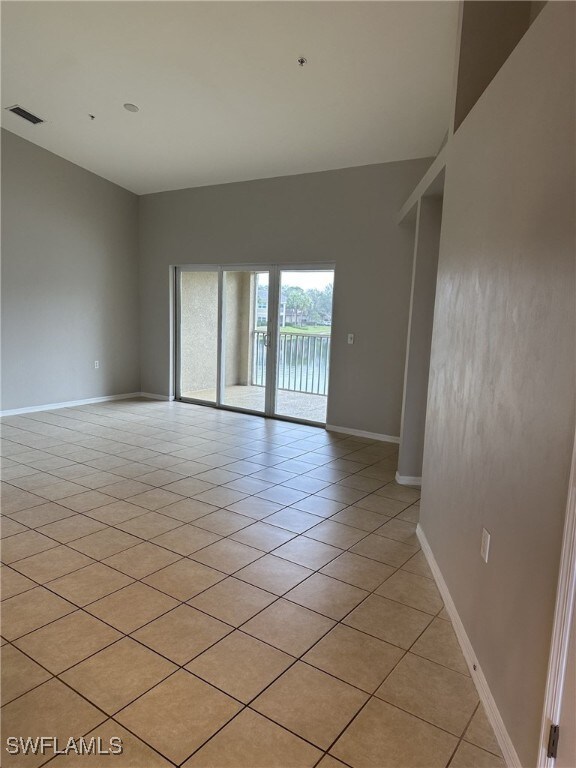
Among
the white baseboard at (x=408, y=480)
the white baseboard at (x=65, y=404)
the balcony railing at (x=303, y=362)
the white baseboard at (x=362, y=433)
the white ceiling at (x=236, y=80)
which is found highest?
the white ceiling at (x=236, y=80)

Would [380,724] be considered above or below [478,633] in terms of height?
below

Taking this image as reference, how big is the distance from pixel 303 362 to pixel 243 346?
1511mm

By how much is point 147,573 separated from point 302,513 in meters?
1.22

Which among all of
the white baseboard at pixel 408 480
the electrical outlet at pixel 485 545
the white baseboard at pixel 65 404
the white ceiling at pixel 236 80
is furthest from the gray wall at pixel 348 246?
the electrical outlet at pixel 485 545

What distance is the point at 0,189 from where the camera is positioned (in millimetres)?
5488

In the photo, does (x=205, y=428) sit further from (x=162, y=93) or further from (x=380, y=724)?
(x=380, y=724)

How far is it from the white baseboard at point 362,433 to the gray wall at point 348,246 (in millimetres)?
57

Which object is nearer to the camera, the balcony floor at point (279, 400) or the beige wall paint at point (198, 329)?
the balcony floor at point (279, 400)

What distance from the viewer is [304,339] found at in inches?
249

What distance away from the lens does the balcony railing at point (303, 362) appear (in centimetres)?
623

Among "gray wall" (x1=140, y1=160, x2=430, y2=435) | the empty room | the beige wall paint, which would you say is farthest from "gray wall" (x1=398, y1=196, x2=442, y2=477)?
the beige wall paint

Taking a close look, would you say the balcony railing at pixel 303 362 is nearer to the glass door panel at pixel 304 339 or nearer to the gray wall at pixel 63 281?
the glass door panel at pixel 304 339

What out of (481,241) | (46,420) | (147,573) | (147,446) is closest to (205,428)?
(147,446)

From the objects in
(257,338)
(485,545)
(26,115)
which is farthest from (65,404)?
(485,545)
